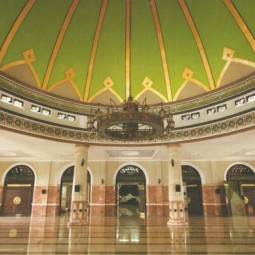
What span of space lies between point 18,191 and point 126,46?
11.6 meters

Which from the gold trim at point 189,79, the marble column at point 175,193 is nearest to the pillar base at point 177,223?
the marble column at point 175,193

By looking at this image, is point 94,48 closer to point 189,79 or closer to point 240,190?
point 189,79

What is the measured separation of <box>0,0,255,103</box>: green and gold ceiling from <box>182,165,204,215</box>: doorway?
6.10m

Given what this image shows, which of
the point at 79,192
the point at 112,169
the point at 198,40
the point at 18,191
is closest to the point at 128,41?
the point at 198,40

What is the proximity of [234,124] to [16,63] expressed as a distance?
9.24 metres

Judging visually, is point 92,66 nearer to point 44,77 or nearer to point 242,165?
point 44,77

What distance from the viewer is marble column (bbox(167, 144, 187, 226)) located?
35.0ft

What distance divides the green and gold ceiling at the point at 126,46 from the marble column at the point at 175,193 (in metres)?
2.78

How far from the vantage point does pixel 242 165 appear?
52.1ft

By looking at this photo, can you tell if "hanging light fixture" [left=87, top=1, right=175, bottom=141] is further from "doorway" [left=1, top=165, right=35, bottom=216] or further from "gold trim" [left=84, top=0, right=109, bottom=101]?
"doorway" [left=1, top=165, right=35, bottom=216]

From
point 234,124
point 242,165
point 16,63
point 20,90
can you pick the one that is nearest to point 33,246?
point 20,90

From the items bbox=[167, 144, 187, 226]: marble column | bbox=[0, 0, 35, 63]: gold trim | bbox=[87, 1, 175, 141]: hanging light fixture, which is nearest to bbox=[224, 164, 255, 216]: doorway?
bbox=[167, 144, 187, 226]: marble column

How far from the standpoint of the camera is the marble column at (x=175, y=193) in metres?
10.7

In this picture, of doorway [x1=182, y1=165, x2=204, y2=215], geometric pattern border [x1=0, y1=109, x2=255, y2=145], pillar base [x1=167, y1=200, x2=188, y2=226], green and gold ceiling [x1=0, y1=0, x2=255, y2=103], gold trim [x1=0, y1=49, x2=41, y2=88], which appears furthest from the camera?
doorway [x1=182, y1=165, x2=204, y2=215]
